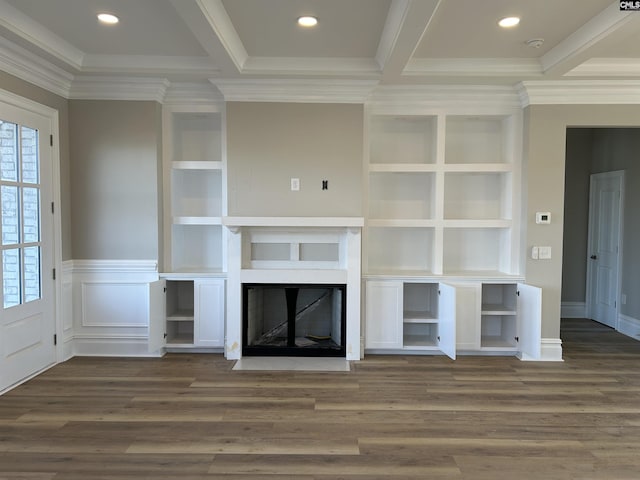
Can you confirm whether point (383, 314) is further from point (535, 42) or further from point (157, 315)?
point (535, 42)

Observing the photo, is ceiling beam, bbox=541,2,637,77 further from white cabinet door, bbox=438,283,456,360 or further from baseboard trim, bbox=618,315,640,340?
baseboard trim, bbox=618,315,640,340

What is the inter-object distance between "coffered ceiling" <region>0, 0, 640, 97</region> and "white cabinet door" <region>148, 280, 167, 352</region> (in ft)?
6.36

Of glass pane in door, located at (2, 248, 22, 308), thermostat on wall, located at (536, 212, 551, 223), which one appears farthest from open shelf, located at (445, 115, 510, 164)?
glass pane in door, located at (2, 248, 22, 308)

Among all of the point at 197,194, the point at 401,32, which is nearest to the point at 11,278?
the point at 197,194

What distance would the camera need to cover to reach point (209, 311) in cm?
443

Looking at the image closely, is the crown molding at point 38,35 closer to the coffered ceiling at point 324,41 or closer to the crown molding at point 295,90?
the coffered ceiling at point 324,41

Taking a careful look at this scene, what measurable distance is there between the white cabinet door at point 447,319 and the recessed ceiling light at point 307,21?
8.08 feet

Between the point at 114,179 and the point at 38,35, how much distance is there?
135 centimetres

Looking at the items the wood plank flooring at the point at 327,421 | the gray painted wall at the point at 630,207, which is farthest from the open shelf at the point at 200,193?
the gray painted wall at the point at 630,207

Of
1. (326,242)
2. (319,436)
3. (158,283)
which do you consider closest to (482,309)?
(326,242)

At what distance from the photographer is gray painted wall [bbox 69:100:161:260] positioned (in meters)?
4.32

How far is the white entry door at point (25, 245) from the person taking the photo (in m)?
3.51

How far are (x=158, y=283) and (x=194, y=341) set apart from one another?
0.68 m

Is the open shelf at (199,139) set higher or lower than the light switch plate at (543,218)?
higher
